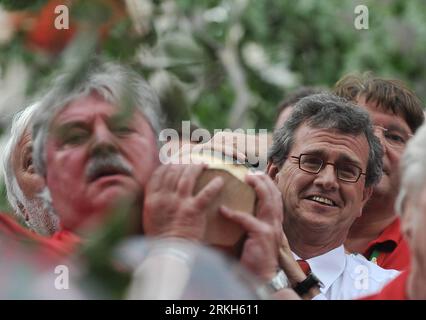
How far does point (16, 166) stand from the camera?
2.57 metres

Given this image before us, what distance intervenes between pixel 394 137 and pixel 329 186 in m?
0.56

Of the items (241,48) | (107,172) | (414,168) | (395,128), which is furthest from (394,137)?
(241,48)

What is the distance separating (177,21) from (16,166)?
3.39ft

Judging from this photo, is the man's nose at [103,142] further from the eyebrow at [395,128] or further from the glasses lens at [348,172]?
the eyebrow at [395,128]

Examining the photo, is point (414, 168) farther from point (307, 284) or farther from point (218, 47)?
point (218, 47)

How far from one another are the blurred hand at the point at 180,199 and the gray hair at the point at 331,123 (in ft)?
2.34

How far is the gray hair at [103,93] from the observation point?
90 centimetres

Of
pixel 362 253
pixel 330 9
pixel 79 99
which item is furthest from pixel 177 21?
pixel 330 9

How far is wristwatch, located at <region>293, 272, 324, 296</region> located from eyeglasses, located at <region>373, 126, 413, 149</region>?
719 millimetres

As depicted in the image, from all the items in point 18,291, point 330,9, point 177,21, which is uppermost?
point 330,9

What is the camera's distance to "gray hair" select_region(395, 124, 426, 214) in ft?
5.63

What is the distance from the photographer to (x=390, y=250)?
8.93 ft

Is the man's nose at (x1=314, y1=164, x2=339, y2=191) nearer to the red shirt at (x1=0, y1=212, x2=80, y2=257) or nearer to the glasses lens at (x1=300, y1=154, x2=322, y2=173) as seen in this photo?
the glasses lens at (x1=300, y1=154, x2=322, y2=173)
